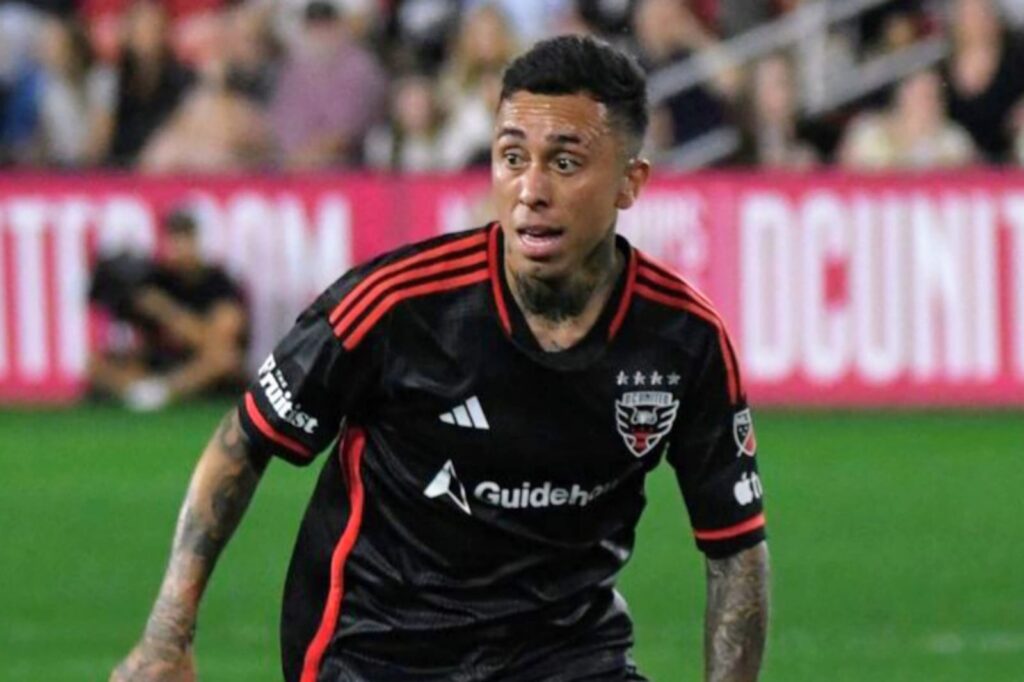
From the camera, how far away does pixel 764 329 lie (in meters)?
17.2

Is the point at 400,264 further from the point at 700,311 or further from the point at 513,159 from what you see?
the point at 700,311

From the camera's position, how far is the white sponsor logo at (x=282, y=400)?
5316 millimetres

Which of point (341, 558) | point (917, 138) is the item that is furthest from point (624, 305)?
point (917, 138)

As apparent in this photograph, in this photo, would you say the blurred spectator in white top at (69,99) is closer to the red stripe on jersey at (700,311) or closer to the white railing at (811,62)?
the white railing at (811,62)

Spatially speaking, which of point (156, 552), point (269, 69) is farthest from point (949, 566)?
point (269, 69)

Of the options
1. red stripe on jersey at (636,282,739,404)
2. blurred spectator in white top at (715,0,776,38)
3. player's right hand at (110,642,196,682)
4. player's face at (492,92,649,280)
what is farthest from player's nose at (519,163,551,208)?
blurred spectator in white top at (715,0,776,38)

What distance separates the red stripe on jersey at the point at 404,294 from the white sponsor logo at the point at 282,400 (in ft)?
0.50

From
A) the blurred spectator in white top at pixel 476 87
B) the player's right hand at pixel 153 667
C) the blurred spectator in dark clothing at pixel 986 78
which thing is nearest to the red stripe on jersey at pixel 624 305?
the player's right hand at pixel 153 667

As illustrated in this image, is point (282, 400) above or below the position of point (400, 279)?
below

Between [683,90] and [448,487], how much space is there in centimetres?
1369

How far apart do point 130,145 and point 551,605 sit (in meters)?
14.0

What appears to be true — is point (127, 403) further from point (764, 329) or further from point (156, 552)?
point (156, 552)

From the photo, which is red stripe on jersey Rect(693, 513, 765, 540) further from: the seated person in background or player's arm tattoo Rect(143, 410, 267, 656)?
the seated person in background

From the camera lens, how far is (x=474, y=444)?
5.35 m
